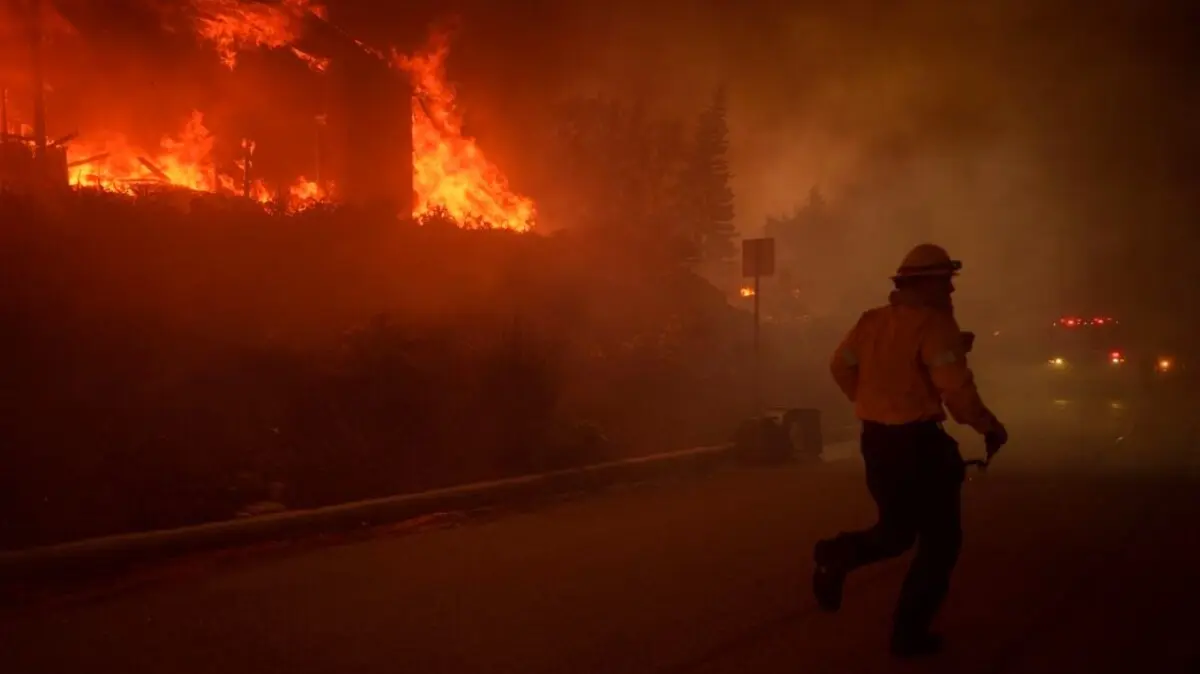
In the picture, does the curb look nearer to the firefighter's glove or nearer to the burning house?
the firefighter's glove

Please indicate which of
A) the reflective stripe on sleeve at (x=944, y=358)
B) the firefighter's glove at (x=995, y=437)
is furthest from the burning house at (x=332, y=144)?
the firefighter's glove at (x=995, y=437)

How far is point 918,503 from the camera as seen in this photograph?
13.9ft

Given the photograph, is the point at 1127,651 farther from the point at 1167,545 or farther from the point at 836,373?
the point at 1167,545

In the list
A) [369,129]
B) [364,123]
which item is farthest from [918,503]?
[364,123]

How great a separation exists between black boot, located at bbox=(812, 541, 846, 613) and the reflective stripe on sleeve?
111cm

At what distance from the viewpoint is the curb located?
5922mm

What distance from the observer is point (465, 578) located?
5984 millimetres

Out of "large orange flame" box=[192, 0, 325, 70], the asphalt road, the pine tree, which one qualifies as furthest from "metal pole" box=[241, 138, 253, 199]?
the pine tree

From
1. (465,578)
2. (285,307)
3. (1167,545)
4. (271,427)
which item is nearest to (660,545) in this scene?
(465,578)

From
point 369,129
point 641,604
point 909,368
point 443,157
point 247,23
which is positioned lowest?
point 641,604

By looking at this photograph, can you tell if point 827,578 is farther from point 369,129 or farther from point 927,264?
point 369,129

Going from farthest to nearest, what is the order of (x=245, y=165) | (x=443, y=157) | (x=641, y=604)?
1. (x=443, y=157)
2. (x=245, y=165)
3. (x=641, y=604)

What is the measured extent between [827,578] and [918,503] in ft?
2.50

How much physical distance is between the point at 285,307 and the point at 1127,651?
10.6 m
